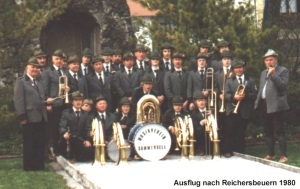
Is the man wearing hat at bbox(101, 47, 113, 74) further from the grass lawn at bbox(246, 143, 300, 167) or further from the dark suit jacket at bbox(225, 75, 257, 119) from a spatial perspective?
the grass lawn at bbox(246, 143, 300, 167)

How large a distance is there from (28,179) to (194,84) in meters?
4.31

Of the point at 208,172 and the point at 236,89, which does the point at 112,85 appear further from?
the point at 208,172

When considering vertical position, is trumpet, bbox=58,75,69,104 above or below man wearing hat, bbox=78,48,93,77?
below

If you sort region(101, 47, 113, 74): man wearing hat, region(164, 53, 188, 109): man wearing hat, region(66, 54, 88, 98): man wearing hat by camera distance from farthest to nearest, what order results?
region(101, 47, 113, 74): man wearing hat → region(164, 53, 188, 109): man wearing hat → region(66, 54, 88, 98): man wearing hat

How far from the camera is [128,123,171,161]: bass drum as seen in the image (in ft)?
40.1

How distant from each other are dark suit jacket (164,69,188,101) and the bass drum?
1.50 m

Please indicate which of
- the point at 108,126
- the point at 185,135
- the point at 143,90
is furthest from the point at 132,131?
the point at 143,90

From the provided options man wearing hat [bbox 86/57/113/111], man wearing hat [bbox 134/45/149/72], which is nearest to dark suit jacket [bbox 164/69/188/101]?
man wearing hat [bbox 134/45/149/72]

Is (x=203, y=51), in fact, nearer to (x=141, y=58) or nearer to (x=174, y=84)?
(x=174, y=84)

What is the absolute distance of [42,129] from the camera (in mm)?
12078

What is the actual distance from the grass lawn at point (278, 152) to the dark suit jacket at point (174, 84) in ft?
6.45

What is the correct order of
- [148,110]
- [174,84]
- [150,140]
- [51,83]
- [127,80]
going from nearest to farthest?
[150,140] < [148,110] < [51,83] < [174,84] < [127,80]

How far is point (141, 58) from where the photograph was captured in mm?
14055

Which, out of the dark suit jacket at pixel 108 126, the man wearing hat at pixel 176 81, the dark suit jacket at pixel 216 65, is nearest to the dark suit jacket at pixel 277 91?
the dark suit jacket at pixel 216 65
